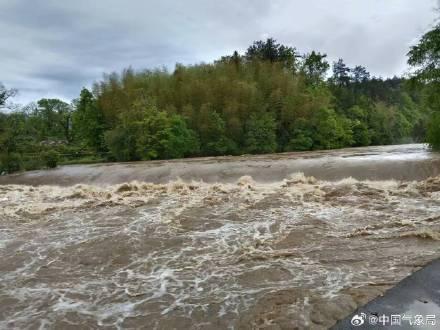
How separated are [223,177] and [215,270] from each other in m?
7.02

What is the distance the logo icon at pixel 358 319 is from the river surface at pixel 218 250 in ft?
0.47

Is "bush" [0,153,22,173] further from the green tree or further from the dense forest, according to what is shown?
the green tree

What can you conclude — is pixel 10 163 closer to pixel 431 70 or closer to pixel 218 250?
pixel 218 250

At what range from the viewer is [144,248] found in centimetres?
612

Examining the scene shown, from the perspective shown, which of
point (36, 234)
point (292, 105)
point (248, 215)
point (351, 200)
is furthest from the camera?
point (292, 105)

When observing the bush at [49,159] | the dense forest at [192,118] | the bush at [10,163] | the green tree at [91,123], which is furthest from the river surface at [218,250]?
the green tree at [91,123]

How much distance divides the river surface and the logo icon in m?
0.14

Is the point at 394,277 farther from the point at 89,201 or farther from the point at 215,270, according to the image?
the point at 89,201

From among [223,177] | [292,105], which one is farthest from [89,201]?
[292,105]

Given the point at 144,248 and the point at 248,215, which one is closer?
the point at 144,248

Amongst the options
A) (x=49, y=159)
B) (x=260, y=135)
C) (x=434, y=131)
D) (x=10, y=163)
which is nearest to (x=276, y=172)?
(x=434, y=131)

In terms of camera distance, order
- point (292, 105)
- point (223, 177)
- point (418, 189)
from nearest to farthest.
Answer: point (418, 189), point (223, 177), point (292, 105)

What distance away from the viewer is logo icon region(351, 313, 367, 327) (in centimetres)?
343

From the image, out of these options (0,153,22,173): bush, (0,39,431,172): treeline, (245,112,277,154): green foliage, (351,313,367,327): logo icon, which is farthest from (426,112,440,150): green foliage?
(0,153,22,173): bush
